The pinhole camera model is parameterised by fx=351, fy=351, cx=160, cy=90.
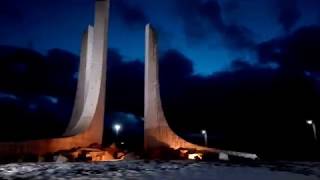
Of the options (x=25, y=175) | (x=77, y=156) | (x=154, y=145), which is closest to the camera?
(x=25, y=175)

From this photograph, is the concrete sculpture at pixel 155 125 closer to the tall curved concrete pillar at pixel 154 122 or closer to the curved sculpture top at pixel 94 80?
the tall curved concrete pillar at pixel 154 122

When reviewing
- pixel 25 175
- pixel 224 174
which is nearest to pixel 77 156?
pixel 25 175

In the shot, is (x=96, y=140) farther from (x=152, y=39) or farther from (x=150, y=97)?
(x=152, y=39)

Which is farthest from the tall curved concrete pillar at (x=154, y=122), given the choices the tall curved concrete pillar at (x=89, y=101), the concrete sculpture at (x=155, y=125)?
the tall curved concrete pillar at (x=89, y=101)

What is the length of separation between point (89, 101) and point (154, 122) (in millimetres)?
2919

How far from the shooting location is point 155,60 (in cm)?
1593

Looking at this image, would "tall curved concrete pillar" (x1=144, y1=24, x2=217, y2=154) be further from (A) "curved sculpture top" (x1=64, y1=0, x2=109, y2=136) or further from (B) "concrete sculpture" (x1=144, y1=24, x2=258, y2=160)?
(A) "curved sculpture top" (x1=64, y1=0, x2=109, y2=136)

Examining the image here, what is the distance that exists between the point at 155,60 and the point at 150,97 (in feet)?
6.12

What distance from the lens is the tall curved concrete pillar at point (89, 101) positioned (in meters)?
12.6

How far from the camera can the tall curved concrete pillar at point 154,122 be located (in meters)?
14.7

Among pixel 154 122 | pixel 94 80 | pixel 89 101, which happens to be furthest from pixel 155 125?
pixel 94 80

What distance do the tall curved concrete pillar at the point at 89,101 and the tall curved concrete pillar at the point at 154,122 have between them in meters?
1.91

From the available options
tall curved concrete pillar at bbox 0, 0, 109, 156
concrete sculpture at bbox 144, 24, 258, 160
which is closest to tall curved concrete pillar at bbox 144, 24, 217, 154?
concrete sculpture at bbox 144, 24, 258, 160

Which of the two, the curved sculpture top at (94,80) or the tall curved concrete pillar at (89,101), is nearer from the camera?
the tall curved concrete pillar at (89,101)
